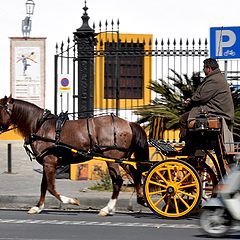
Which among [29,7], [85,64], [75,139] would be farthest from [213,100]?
[29,7]

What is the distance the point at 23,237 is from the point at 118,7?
53.5ft

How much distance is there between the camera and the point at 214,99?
536 inches

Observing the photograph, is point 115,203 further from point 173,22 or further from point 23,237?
point 173,22

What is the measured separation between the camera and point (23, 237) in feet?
39.3

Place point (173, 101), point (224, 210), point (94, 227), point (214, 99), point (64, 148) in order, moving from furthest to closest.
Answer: point (173, 101)
point (64, 148)
point (214, 99)
point (94, 227)
point (224, 210)

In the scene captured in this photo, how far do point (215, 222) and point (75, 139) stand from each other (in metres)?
3.66

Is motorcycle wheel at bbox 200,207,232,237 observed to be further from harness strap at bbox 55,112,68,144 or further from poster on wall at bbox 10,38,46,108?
poster on wall at bbox 10,38,46,108

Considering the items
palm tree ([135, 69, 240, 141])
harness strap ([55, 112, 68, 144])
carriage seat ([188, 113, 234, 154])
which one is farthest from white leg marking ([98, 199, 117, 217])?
palm tree ([135, 69, 240, 141])

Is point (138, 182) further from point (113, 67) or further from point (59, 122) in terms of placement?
point (113, 67)

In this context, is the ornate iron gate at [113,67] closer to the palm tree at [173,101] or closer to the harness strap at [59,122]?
the palm tree at [173,101]

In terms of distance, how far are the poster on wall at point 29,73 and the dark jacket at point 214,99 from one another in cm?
1401

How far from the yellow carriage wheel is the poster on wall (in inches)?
547

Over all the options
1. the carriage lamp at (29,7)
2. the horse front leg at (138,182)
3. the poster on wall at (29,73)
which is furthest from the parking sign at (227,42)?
the carriage lamp at (29,7)

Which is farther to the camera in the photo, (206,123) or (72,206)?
(72,206)
